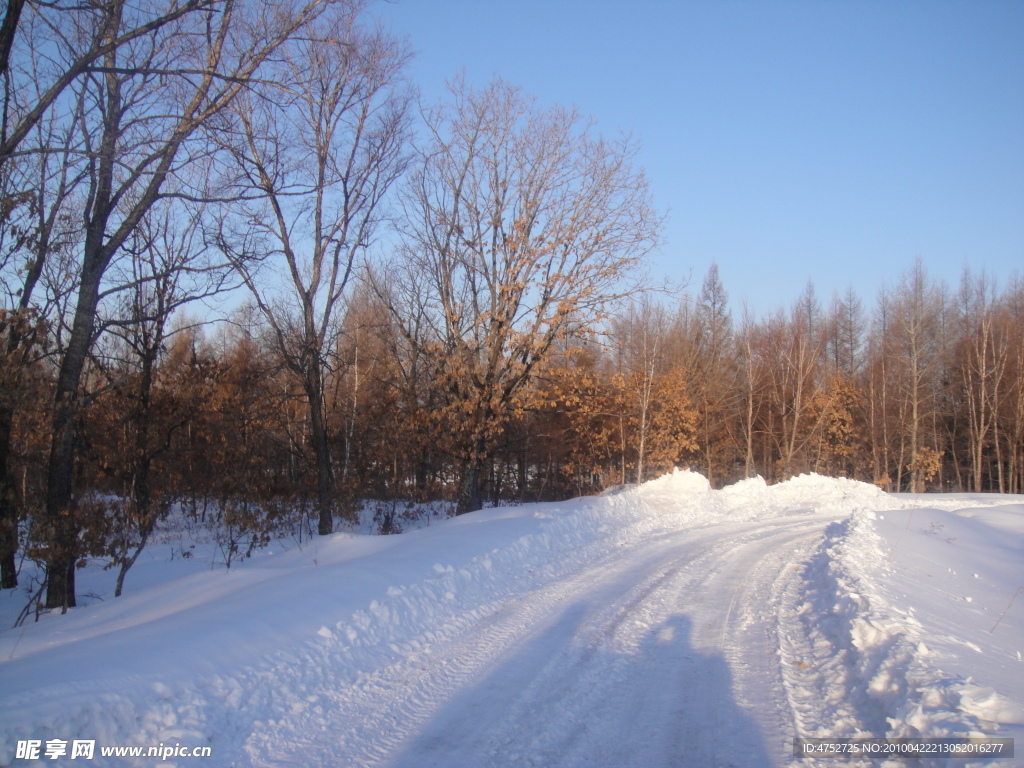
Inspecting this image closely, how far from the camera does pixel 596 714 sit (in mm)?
5137

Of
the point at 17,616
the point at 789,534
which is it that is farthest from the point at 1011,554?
the point at 17,616

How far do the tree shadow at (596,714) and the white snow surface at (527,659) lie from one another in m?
0.02

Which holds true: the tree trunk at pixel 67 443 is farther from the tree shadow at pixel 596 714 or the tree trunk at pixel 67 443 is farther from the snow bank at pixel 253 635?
the tree shadow at pixel 596 714

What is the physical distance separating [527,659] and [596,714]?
1.31 meters

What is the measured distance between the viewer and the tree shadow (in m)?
4.50

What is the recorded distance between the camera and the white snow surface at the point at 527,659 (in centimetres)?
457

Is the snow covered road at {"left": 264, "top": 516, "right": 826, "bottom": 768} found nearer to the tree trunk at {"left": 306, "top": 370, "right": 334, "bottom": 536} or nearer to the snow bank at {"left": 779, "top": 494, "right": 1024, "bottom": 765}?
the snow bank at {"left": 779, "top": 494, "right": 1024, "bottom": 765}

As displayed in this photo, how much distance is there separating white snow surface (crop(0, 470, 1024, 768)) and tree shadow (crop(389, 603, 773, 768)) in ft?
0.07

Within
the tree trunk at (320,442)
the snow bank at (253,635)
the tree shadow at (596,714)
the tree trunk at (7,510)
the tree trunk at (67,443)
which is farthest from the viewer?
the tree trunk at (320,442)

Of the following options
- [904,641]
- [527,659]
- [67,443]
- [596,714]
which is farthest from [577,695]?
[67,443]

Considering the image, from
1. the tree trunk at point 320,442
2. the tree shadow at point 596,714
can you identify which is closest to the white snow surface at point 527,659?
the tree shadow at point 596,714

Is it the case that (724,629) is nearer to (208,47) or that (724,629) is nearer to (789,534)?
(789,534)

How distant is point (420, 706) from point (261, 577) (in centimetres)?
616

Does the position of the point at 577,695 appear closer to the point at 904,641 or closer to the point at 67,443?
the point at 904,641
